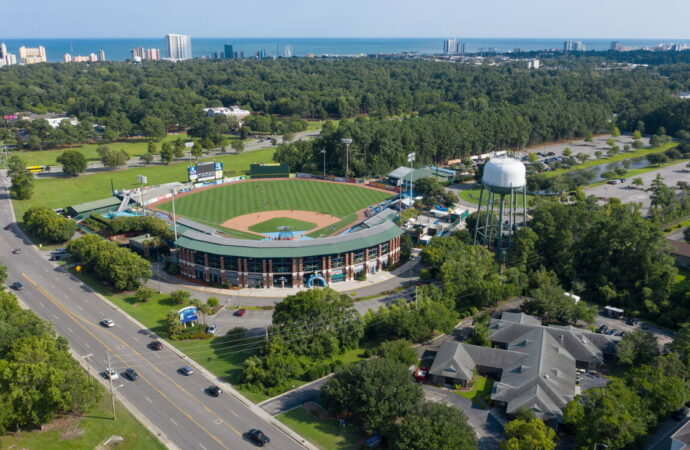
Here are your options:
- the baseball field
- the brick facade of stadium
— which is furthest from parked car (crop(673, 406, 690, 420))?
the baseball field

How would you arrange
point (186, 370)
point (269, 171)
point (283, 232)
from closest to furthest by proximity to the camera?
point (186, 370) → point (283, 232) → point (269, 171)

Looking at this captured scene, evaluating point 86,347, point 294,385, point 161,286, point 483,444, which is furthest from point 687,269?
point 86,347

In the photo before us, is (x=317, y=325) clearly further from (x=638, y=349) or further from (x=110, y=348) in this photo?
(x=638, y=349)

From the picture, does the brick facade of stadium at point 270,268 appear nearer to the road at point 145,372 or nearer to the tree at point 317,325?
the road at point 145,372

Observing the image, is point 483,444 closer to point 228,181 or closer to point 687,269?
point 687,269

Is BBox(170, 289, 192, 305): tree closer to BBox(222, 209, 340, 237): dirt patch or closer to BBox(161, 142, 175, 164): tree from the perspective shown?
BBox(222, 209, 340, 237): dirt patch

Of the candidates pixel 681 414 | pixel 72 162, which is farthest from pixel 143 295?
pixel 72 162
